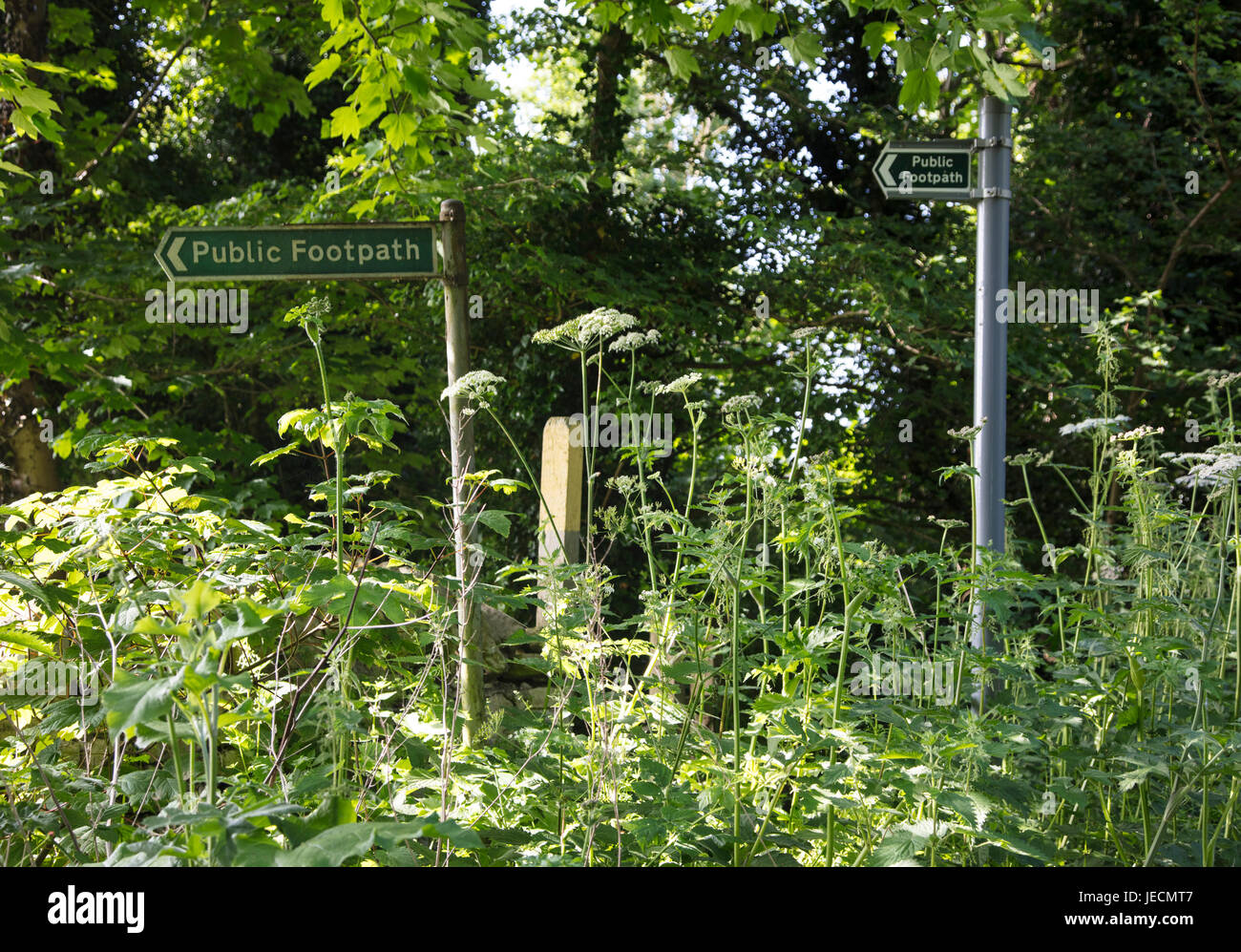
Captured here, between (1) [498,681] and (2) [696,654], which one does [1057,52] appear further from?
(2) [696,654]

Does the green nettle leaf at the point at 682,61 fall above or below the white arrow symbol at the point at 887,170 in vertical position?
above

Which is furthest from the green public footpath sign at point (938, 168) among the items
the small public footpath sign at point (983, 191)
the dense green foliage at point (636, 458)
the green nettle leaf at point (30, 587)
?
the green nettle leaf at point (30, 587)

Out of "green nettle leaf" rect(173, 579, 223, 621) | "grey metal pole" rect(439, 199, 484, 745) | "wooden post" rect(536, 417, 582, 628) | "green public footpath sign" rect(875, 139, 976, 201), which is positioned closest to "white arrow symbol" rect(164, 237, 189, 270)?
"grey metal pole" rect(439, 199, 484, 745)

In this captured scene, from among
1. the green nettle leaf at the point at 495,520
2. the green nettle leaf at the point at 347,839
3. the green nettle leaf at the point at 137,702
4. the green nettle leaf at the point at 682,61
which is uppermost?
the green nettle leaf at the point at 682,61

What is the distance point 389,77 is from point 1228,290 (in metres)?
7.27

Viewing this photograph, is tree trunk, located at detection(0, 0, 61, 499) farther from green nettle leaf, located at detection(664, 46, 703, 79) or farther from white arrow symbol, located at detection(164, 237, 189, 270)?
green nettle leaf, located at detection(664, 46, 703, 79)

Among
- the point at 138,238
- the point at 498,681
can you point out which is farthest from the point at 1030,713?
the point at 138,238

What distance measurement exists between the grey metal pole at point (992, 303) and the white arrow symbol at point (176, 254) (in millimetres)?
2847

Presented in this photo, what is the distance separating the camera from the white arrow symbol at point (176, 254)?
3.17 metres

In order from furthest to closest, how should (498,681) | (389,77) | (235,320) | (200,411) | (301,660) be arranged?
1. (200,411)
2. (235,320)
3. (498,681)
4. (389,77)
5. (301,660)

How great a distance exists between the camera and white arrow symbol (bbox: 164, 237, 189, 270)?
3168mm

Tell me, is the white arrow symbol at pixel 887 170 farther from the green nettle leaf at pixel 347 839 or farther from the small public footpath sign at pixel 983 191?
the green nettle leaf at pixel 347 839

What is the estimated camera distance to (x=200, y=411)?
9703 mm

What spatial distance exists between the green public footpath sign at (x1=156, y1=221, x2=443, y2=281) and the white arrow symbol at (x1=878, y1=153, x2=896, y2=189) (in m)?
2.00
